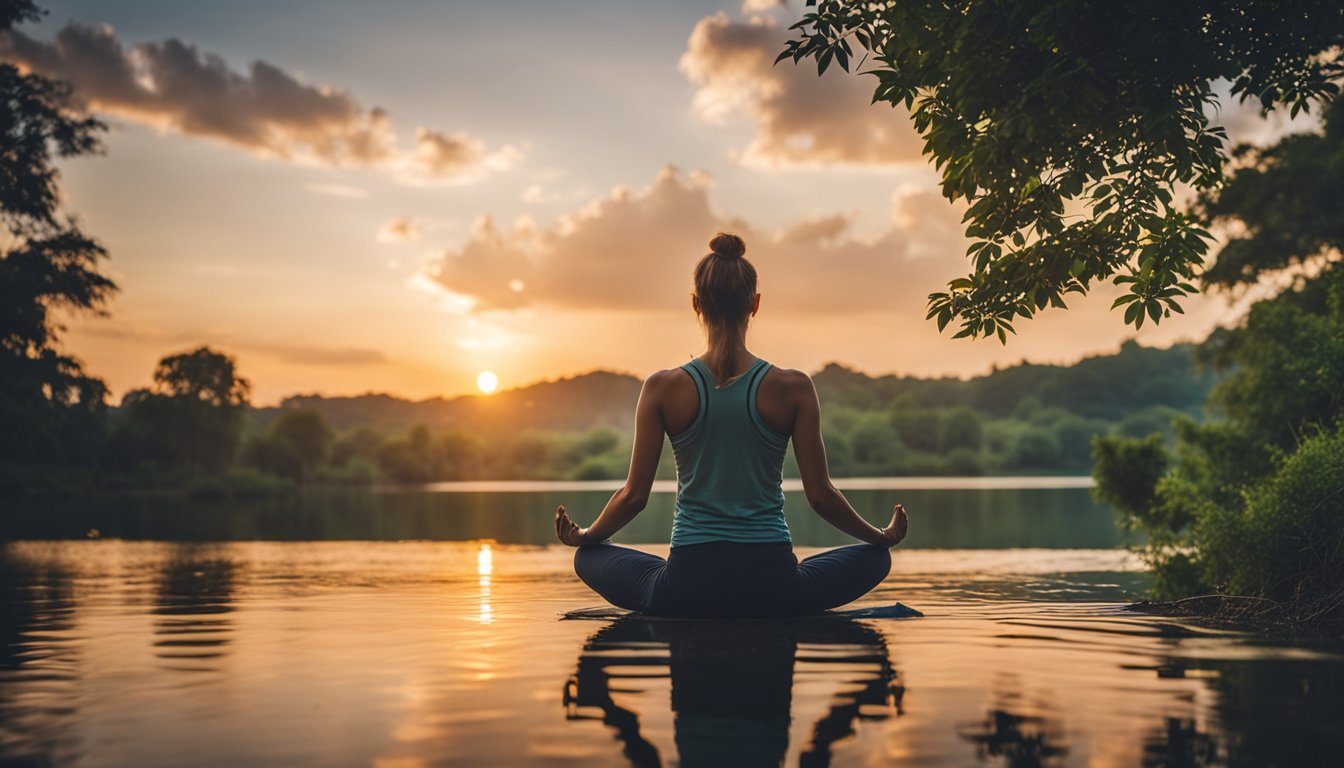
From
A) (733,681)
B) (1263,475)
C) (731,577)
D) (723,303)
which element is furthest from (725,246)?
(1263,475)

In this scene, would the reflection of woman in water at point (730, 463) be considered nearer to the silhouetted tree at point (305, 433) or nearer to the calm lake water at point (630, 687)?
the calm lake water at point (630, 687)

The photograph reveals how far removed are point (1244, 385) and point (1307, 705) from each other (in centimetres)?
1773

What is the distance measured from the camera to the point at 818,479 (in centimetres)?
693

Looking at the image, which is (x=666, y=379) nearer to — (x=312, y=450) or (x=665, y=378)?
(x=665, y=378)

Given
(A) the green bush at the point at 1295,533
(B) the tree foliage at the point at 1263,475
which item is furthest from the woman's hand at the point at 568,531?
(A) the green bush at the point at 1295,533

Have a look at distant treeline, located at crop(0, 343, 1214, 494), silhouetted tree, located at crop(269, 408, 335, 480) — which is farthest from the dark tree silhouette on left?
silhouetted tree, located at crop(269, 408, 335, 480)

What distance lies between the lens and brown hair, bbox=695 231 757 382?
6.65 meters

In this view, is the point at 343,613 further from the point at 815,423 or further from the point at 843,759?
the point at 843,759

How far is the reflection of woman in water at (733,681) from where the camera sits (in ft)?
13.5

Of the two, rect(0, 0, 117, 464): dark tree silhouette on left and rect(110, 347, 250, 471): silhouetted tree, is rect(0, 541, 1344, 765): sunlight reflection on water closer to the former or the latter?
rect(0, 0, 117, 464): dark tree silhouette on left

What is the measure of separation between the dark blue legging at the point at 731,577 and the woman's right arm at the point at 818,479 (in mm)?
137

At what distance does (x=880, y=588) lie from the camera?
→ 48.8 feet

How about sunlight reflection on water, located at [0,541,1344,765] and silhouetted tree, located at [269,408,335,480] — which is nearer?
sunlight reflection on water, located at [0,541,1344,765]

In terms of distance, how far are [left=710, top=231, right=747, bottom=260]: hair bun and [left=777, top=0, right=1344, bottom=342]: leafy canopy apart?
235 centimetres
